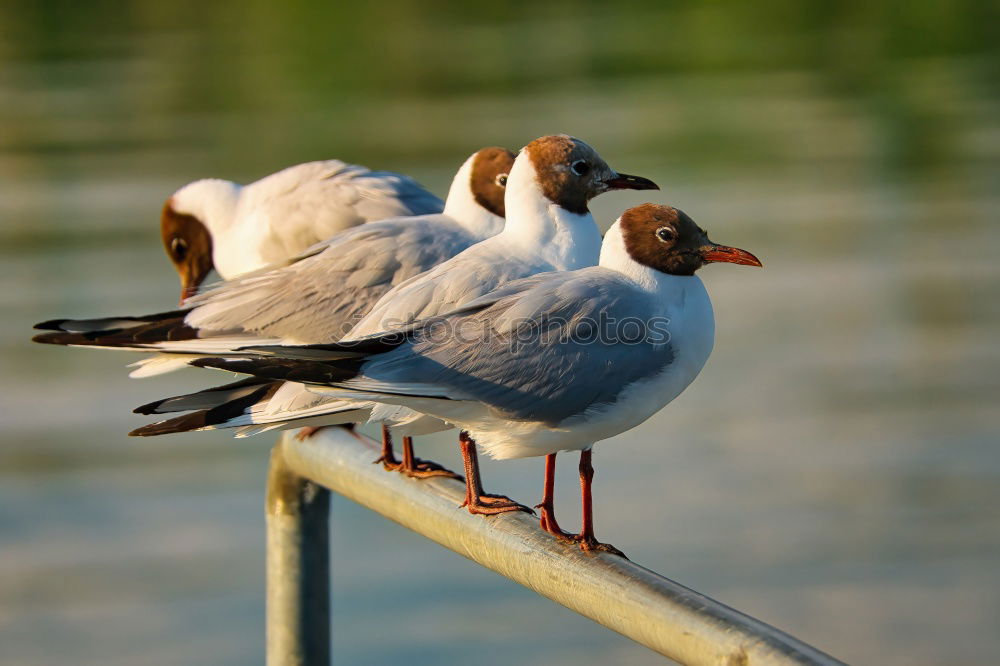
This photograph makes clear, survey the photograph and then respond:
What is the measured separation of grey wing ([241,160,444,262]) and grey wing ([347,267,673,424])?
1.42 metres

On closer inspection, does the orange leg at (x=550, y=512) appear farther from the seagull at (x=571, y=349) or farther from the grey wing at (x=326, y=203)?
the grey wing at (x=326, y=203)

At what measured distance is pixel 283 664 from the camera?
114 inches

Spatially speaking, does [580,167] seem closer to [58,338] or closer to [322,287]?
[322,287]

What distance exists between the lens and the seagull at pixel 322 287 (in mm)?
3178

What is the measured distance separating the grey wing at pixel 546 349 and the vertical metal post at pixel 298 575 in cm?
54

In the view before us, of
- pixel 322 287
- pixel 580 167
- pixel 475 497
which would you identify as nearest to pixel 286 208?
pixel 322 287

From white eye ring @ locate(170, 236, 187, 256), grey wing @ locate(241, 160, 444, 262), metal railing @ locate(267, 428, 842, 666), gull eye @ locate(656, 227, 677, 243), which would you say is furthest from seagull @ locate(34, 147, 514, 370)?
white eye ring @ locate(170, 236, 187, 256)

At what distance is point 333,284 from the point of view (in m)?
3.33

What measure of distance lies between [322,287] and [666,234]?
92cm

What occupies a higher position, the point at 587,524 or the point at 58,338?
the point at 58,338

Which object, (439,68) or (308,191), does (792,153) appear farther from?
(308,191)

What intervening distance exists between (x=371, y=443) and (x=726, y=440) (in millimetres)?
4986

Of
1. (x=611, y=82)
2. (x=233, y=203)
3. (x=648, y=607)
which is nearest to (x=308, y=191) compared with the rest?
(x=233, y=203)

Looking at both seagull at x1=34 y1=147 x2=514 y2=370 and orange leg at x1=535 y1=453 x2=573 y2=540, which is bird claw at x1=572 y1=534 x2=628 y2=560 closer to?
orange leg at x1=535 y1=453 x2=573 y2=540
